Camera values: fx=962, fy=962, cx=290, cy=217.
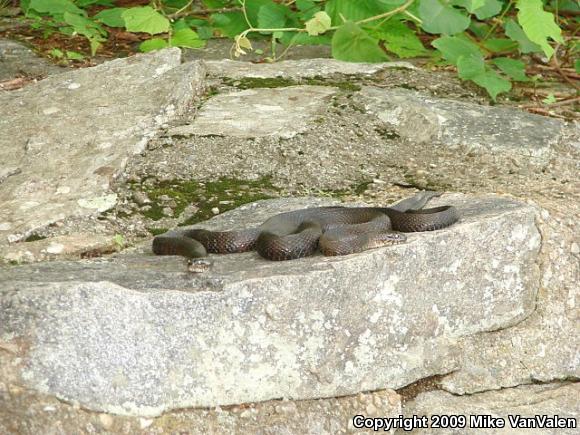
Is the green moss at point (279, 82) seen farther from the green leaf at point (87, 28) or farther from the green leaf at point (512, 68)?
the green leaf at point (87, 28)

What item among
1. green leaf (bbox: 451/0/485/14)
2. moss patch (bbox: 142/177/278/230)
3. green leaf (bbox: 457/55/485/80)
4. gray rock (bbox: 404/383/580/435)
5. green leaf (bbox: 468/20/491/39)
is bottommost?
gray rock (bbox: 404/383/580/435)

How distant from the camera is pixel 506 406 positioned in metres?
3.56

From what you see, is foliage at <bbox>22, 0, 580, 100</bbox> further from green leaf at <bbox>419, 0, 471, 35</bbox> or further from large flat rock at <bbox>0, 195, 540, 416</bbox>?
large flat rock at <bbox>0, 195, 540, 416</bbox>

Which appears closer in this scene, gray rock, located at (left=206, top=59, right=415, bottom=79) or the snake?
the snake

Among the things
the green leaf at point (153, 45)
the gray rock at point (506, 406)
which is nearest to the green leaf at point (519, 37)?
the green leaf at point (153, 45)

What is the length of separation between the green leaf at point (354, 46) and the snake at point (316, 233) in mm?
1868

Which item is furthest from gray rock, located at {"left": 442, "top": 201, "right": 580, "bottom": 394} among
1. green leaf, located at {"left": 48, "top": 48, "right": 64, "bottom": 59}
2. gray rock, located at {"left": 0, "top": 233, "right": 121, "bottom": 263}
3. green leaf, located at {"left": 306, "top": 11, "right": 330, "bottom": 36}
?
green leaf, located at {"left": 48, "top": 48, "right": 64, "bottom": 59}

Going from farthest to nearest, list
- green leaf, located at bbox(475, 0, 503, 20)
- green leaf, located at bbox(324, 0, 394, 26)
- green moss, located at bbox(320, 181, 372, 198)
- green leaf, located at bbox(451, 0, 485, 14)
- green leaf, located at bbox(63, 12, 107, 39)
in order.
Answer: green leaf, located at bbox(63, 12, 107, 39), green leaf, located at bbox(324, 0, 394, 26), green leaf, located at bbox(475, 0, 503, 20), green leaf, located at bbox(451, 0, 485, 14), green moss, located at bbox(320, 181, 372, 198)

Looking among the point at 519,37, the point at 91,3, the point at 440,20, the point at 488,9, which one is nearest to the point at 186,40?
the point at 91,3

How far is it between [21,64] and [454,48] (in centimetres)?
286

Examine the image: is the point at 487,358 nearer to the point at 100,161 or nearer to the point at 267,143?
the point at 267,143

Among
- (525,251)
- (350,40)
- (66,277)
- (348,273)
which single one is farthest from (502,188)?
(66,277)

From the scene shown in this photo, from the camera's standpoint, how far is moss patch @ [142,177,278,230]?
4289 millimetres

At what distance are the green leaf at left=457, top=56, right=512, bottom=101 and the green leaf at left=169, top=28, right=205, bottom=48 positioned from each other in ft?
6.27
